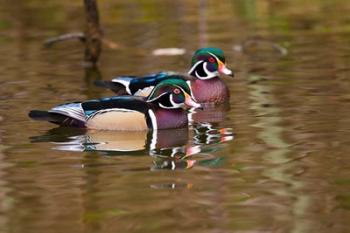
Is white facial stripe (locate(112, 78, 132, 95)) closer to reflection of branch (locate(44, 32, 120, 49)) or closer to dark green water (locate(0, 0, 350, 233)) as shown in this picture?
dark green water (locate(0, 0, 350, 233))

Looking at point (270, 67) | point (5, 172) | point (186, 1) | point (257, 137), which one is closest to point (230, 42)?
point (270, 67)

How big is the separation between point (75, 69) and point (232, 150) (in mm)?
7133

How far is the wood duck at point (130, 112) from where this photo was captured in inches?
500

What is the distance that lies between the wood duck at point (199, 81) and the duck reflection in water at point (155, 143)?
1.58 m

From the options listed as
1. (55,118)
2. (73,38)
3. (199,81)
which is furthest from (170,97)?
(73,38)

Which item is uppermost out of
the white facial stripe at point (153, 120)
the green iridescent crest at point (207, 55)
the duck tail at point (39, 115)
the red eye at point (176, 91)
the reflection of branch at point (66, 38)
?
the reflection of branch at point (66, 38)

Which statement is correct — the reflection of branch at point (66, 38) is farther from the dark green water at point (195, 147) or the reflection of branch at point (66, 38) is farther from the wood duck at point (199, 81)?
the wood duck at point (199, 81)

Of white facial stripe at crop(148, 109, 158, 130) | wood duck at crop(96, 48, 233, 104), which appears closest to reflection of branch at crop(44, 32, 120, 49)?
wood duck at crop(96, 48, 233, 104)

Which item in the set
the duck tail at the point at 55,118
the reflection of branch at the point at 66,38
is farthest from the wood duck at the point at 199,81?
the reflection of branch at the point at 66,38

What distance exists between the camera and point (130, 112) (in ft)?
41.7

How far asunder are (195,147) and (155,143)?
56 centimetres

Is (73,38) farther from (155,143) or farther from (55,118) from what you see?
(155,143)

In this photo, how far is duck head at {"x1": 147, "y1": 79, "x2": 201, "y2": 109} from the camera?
1287cm

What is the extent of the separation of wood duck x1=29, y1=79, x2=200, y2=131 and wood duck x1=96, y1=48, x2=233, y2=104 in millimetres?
1463
